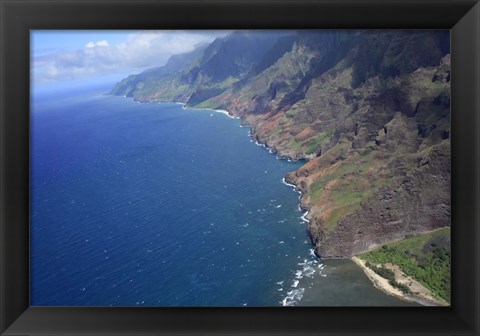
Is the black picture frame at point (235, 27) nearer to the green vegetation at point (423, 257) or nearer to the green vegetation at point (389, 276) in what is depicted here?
the green vegetation at point (423, 257)

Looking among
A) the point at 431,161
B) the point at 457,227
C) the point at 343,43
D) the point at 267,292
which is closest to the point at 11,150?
the point at 457,227

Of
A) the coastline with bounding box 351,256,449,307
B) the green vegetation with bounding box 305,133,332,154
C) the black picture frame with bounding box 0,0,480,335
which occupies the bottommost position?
the coastline with bounding box 351,256,449,307

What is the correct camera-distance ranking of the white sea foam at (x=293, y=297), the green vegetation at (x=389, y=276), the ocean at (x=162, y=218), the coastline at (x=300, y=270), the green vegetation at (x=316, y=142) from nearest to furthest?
1. the white sea foam at (x=293, y=297)
2. the coastline at (x=300, y=270)
3. the green vegetation at (x=389, y=276)
4. the ocean at (x=162, y=218)
5. the green vegetation at (x=316, y=142)

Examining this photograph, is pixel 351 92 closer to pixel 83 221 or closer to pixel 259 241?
pixel 259 241

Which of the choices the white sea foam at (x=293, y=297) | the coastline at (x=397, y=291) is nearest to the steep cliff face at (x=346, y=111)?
the coastline at (x=397, y=291)

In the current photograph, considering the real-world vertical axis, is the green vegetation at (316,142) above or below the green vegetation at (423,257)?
above

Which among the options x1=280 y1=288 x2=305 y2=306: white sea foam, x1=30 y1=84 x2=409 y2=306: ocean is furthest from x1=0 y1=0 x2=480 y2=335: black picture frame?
x1=280 y1=288 x2=305 y2=306: white sea foam

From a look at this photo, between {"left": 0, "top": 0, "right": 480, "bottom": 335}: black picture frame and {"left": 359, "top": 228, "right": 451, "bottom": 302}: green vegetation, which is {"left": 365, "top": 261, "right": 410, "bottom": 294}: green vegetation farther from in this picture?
{"left": 0, "top": 0, "right": 480, "bottom": 335}: black picture frame

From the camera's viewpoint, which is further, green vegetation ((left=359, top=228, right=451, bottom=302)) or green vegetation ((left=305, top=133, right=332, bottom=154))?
green vegetation ((left=305, top=133, right=332, bottom=154))
